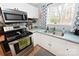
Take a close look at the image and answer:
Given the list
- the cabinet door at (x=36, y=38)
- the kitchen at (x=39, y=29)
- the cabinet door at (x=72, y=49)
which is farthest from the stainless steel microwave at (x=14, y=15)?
the cabinet door at (x=72, y=49)

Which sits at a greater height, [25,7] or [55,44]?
[25,7]

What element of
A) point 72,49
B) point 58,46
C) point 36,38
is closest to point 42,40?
point 36,38

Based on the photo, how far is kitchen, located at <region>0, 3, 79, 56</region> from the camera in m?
1.25

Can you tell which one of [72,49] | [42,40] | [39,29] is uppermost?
[39,29]

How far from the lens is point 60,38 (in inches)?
51.8

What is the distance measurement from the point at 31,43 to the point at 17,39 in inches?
7.5

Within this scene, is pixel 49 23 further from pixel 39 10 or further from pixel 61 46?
pixel 61 46

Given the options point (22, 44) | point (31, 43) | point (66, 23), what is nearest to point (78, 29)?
point (66, 23)

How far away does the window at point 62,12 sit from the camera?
50.3 inches

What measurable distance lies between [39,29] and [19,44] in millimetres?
315

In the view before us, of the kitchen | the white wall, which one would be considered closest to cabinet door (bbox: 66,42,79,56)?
the kitchen

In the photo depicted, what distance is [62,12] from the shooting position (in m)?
1.29

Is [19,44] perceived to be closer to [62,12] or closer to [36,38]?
[36,38]

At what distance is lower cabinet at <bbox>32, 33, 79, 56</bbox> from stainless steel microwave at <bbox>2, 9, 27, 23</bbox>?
0.86ft
